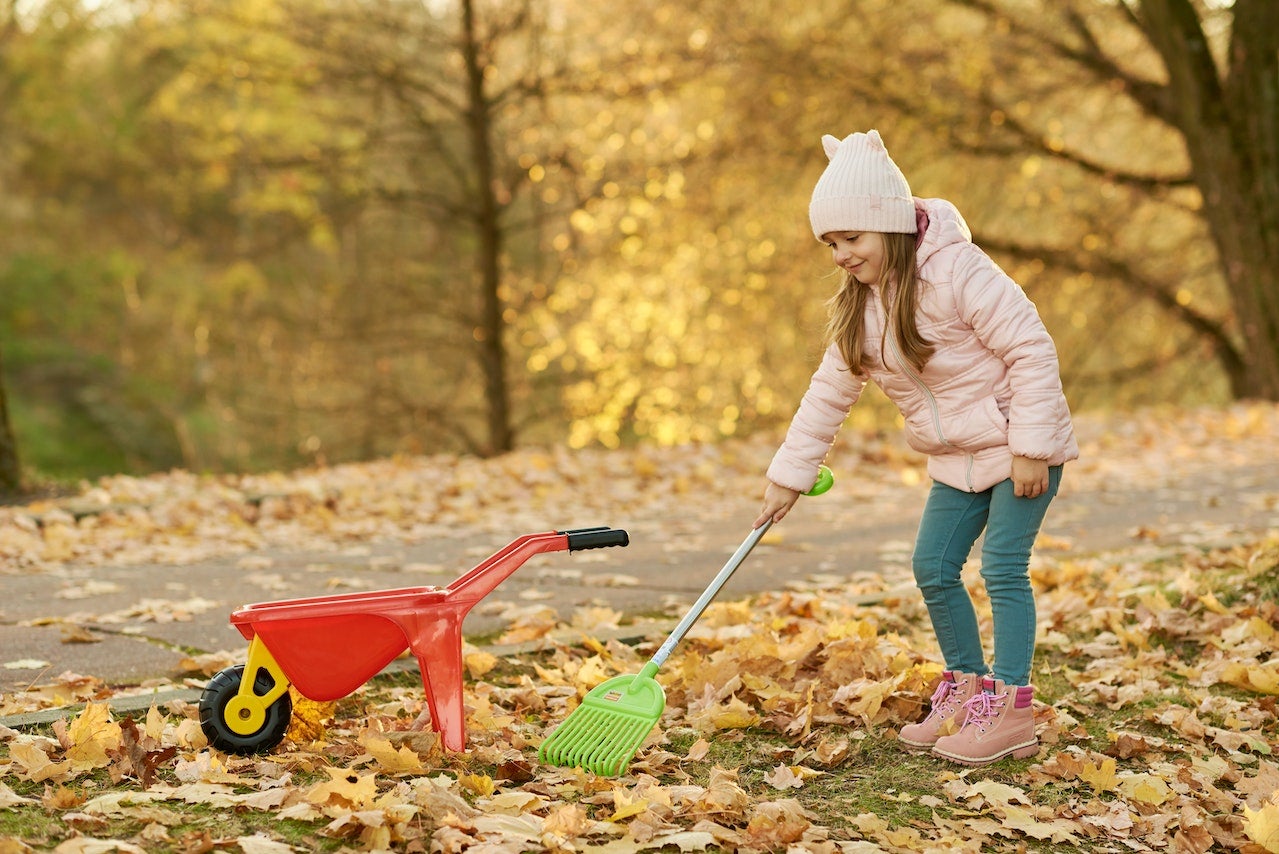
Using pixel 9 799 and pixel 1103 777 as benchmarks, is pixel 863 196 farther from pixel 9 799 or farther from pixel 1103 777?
pixel 9 799

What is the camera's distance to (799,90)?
12.2 m

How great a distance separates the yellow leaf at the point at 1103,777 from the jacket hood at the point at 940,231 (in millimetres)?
1284

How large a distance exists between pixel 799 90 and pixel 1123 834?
10464 mm

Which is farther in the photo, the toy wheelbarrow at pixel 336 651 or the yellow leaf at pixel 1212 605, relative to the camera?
the yellow leaf at pixel 1212 605

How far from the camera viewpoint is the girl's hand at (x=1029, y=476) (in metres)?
2.94

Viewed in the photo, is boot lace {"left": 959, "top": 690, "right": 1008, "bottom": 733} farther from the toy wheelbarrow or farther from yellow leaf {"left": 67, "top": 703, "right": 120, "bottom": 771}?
yellow leaf {"left": 67, "top": 703, "right": 120, "bottom": 771}

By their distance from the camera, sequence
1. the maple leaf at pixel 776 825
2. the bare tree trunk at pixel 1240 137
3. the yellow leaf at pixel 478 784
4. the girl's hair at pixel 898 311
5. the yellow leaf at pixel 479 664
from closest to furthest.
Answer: the maple leaf at pixel 776 825 < the yellow leaf at pixel 478 784 < the girl's hair at pixel 898 311 < the yellow leaf at pixel 479 664 < the bare tree trunk at pixel 1240 137

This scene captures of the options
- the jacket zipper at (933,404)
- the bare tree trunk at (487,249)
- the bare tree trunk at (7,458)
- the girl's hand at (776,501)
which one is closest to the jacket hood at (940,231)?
the jacket zipper at (933,404)

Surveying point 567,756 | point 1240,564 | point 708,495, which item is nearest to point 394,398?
point 708,495

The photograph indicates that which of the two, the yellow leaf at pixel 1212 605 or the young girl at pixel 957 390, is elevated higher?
the young girl at pixel 957 390

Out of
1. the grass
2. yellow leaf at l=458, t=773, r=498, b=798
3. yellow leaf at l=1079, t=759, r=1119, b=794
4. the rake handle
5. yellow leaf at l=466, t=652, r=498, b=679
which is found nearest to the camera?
the grass

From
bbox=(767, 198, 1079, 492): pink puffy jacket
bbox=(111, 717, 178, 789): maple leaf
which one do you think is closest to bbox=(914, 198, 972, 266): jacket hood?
bbox=(767, 198, 1079, 492): pink puffy jacket

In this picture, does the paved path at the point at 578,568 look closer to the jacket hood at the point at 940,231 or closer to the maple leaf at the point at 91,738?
the maple leaf at the point at 91,738

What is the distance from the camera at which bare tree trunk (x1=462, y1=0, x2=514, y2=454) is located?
10.7 metres
